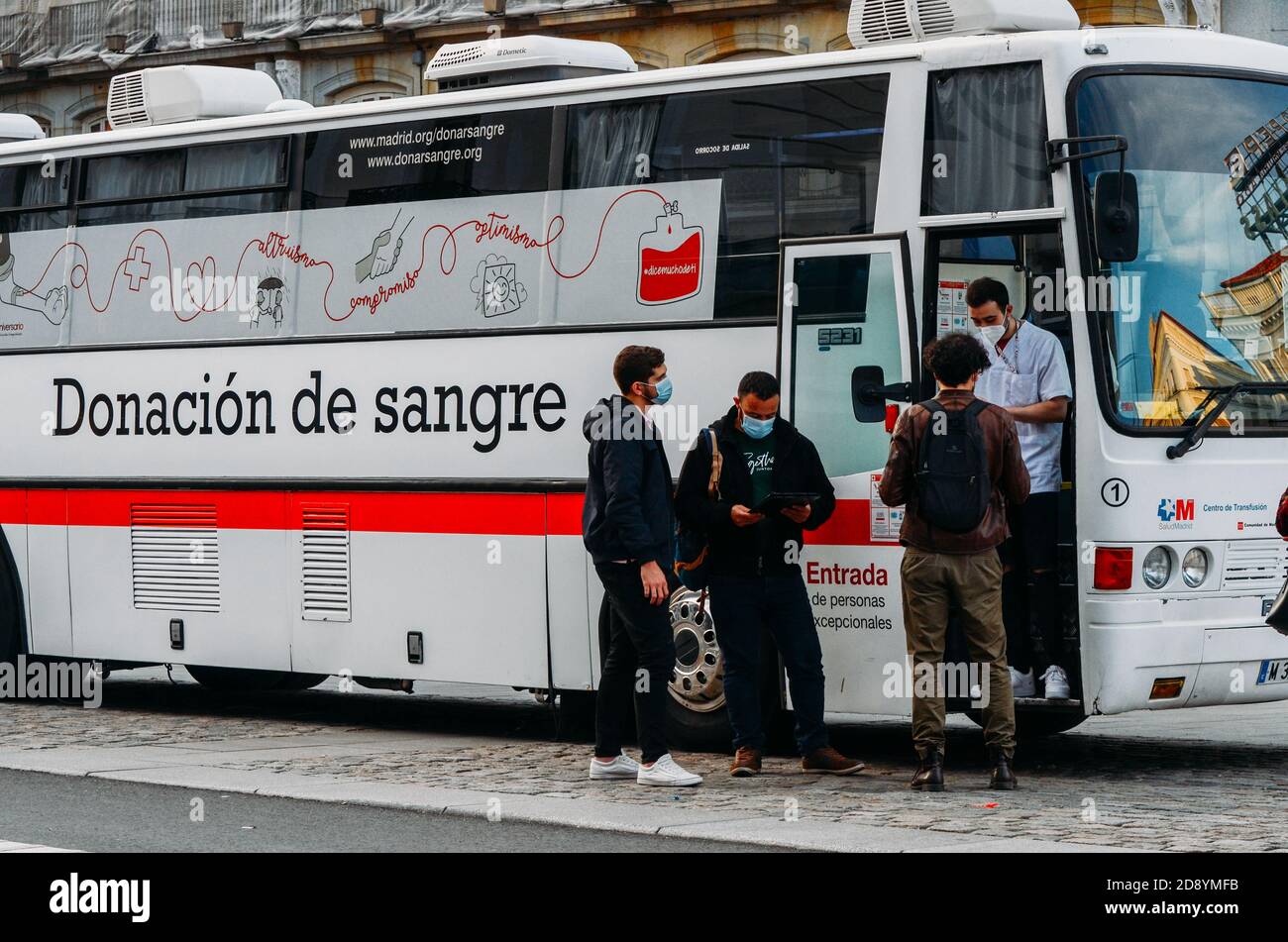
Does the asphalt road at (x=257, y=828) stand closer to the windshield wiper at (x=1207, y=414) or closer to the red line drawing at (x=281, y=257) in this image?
the windshield wiper at (x=1207, y=414)

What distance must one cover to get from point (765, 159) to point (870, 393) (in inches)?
54.0

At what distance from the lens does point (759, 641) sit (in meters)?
10.7

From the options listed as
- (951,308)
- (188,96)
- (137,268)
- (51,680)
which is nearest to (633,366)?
(951,308)

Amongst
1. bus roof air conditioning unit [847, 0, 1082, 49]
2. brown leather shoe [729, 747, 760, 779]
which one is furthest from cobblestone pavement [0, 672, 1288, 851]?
bus roof air conditioning unit [847, 0, 1082, 49]

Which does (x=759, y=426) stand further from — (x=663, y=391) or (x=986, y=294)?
(x=986, y=294)

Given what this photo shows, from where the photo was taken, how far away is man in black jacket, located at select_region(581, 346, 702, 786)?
1024cm

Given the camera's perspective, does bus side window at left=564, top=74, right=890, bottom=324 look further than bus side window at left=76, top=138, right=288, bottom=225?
No

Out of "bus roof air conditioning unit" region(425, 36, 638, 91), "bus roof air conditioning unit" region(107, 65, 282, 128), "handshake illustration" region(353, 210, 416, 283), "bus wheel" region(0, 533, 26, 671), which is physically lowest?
"bus wheel" region(0, 533, 26, 671)

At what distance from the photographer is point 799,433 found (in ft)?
35.1

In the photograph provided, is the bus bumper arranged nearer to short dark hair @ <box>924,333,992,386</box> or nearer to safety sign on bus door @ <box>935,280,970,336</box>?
short dark hair @ <box>924,333,992,386</box>

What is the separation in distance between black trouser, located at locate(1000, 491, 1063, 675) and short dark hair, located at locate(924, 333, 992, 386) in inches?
30.7

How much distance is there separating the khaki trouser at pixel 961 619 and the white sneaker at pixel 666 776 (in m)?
1.10
